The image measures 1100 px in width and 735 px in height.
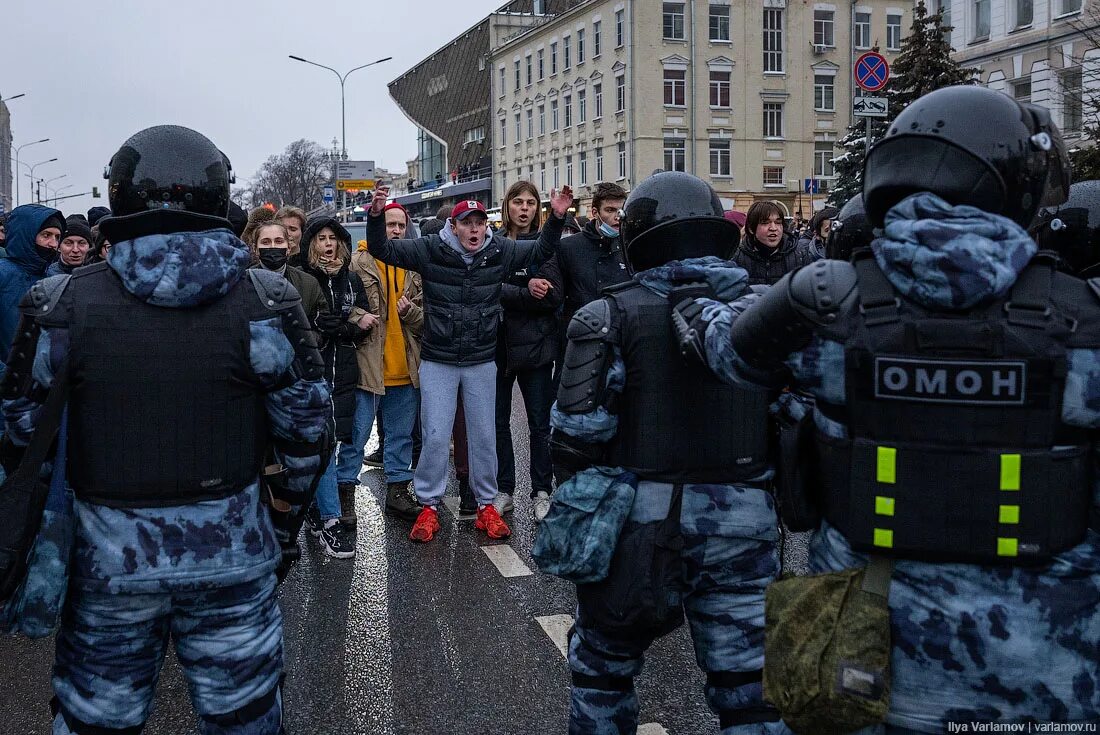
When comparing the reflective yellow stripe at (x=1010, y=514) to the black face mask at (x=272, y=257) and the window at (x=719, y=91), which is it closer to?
the black face mask at (x=272, y=257)

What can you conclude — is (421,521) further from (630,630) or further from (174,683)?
(630,630)

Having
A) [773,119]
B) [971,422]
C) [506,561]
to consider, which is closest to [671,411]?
[971,422]

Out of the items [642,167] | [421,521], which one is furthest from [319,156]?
[421,521]

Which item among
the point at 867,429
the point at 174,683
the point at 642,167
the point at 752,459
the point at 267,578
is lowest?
the point at 174,683

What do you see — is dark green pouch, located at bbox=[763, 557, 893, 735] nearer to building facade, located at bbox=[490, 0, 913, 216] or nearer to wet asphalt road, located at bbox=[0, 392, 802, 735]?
wet asphalt road, located at bbox=[0, 392, 802, 735]

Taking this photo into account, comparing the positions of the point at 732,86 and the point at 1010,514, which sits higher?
the point at 732,86

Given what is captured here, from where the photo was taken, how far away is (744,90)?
56125 mm

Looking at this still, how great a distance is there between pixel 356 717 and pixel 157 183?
2.20m

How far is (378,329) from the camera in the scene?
7000mm

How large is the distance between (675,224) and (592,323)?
396 mm

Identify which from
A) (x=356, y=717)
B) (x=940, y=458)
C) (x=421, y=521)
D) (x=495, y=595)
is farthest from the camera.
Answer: (x=421, y=521)

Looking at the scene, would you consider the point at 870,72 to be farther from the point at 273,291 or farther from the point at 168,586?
the point at 168,586

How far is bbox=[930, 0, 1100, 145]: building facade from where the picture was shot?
32.7 meters

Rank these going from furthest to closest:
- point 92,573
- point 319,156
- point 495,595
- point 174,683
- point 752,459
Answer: point 319,156 → point 495,595 → point 174,683 → point 752,459 → point 92,573
